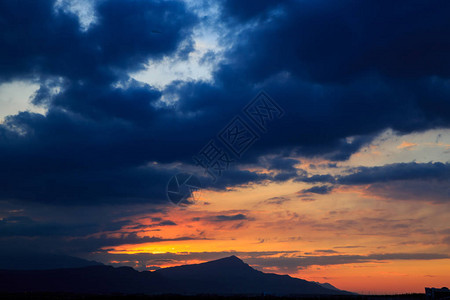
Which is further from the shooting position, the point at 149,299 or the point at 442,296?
the point at 149,299

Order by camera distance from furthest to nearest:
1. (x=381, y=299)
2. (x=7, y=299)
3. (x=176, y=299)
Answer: (x=7, y=299) → (x=176, y=299) → (x=381, y=299)

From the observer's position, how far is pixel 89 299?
247ft

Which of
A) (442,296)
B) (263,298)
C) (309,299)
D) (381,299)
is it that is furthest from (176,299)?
(442,296)

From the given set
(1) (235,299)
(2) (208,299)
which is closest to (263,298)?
(1) (235,299)

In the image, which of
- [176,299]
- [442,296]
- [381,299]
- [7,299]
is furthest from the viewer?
[7,299]

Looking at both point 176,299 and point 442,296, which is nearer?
point 442,296

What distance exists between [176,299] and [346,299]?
94.5 ft

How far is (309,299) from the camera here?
229ft

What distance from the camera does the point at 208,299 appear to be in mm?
70938

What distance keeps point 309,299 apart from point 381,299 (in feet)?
37.2

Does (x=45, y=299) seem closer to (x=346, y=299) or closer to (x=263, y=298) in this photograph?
(x=263, y=298)

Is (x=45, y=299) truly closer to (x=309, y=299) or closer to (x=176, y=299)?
(x=176, y=299)

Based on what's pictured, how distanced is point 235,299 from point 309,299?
12457 mm

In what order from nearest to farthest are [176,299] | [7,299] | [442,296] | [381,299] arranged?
[442,296], [381,299], [176,299], [7,299]
